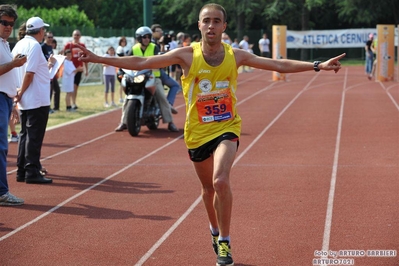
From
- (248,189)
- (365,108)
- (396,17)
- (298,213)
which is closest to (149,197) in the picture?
(248,189)

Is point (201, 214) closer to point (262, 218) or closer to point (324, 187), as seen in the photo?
point (262, 218)

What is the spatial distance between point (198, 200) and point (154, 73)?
22.5 ft

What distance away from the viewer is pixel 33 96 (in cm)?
1045

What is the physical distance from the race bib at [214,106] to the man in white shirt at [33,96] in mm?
4145

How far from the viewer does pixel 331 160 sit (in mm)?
12469

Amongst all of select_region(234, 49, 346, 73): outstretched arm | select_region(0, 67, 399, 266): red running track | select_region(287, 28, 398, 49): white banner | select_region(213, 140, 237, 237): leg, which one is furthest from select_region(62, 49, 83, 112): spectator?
select_region(287, 28, 398, 49): white banner

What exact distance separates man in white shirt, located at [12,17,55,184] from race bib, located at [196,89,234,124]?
4145 millimetres

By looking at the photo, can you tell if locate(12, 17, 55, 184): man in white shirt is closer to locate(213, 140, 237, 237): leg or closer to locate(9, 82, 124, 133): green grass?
locate(213, 140, 237, 237): leg

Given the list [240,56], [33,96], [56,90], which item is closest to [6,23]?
[33,96]

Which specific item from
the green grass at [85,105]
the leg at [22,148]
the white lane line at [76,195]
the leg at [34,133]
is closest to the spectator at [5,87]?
the white lane line at [76,195]

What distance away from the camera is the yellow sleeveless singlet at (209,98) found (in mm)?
6691

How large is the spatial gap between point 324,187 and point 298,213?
162 centimetres

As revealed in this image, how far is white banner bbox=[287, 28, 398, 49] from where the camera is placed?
5278cm

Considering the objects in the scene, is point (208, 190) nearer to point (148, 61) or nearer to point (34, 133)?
point (148, 61)
